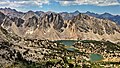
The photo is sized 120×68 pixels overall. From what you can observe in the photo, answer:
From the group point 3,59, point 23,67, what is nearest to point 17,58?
point 23,67

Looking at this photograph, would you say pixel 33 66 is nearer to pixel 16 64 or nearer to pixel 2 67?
pixel 16 64

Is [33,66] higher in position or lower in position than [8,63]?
lower

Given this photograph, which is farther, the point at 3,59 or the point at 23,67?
the point at 23,67

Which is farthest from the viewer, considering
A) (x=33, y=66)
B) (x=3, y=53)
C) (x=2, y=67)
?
A: (x=33, y=66)

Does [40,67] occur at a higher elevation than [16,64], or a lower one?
lower

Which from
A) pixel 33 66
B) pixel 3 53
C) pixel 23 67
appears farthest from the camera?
pixel 33 66

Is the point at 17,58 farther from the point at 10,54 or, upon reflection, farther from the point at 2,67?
the point at 2,67

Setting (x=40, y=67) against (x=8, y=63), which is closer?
(x=8, y=63)

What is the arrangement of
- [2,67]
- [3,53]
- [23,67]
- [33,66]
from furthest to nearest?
[33,66] → [23,67] → [3,53] → [2,67]

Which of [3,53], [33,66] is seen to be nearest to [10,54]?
[3,53]
